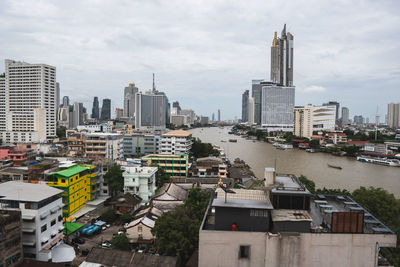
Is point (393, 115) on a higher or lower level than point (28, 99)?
higher

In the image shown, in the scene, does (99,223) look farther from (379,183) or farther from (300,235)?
(379,183)

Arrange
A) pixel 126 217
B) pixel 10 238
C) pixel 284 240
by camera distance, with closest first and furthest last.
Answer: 1. pixel 284 240
2. pixel 10 238
3. pixel 126 217

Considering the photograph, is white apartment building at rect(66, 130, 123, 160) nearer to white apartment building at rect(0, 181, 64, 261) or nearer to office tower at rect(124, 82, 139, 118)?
white apartment building at rect(0, 181, 64, 261)

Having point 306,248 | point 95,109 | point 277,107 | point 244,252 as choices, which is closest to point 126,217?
point 244,252

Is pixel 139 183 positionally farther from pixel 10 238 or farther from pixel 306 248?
pixel 306 248

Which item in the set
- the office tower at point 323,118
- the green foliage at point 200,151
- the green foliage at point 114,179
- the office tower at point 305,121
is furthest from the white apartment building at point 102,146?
the office tower at point 323,118

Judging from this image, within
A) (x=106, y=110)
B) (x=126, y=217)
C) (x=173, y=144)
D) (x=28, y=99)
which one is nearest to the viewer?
(x=126, y=217)
